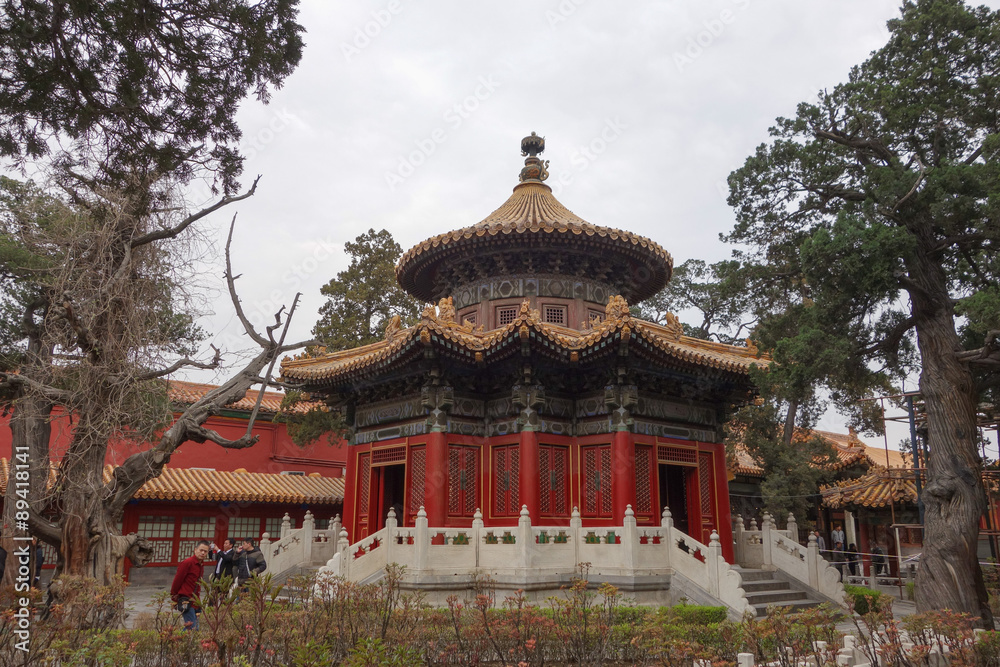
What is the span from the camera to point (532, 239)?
15.6m

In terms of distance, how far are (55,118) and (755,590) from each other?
519 inches

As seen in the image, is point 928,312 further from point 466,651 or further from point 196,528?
point 196,528

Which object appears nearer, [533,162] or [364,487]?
[364,487]

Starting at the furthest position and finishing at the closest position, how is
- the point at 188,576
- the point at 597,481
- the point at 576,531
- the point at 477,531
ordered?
the point at 597,481, the point at 576,531, the point at 477,531, the point at 188,576

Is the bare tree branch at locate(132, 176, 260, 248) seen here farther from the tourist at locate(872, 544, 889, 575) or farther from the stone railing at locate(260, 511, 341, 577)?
the tourist at locate(872, 544, 889, 575)

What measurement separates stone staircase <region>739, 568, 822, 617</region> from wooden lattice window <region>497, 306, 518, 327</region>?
6.98 m

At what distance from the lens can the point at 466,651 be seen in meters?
8.09

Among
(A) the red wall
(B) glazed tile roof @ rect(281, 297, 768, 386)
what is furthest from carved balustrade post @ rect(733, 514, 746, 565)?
(A) the red wall

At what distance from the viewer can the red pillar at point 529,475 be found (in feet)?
46.1

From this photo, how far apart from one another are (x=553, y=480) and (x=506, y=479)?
0.93 meters

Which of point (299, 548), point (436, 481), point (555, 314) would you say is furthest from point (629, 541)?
point (299, 548)

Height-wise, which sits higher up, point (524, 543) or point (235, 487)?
point (235, 487)

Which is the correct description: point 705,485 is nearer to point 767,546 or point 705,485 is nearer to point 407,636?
point 767,546

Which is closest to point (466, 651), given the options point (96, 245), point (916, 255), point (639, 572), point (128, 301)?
point (639, 572)
